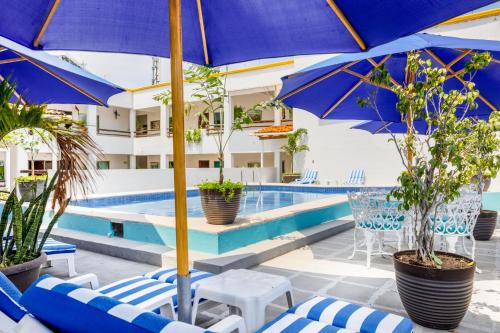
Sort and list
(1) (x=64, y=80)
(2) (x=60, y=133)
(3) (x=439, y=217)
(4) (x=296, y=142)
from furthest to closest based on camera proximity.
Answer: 1. (4) (x=296, y=142)
2. (3) (x=439, y=217)
3. (1) (x=64, y=80)
4. (2) (x=60, y=133)

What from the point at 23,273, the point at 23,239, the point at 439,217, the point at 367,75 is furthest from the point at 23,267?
the point at 439,217

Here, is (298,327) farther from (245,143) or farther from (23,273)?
(245,143)

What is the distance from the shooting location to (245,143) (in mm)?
21891

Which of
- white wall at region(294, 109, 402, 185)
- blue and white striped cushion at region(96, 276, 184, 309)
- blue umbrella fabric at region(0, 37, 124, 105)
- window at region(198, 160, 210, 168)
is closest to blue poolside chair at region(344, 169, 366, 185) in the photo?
white wall at region(294, 109, 402, 185)

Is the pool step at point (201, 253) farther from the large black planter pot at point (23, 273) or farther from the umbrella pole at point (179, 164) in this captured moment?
the umbrella pole at point (179, 164)

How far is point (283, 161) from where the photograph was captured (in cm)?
2173

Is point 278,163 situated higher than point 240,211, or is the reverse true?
point 278,163

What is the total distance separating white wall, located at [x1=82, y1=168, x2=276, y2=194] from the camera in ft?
49.6

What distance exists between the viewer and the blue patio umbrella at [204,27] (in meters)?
1.98

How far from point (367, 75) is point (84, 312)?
407cm

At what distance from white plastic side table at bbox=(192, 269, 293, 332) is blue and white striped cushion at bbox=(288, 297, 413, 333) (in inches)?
8.4

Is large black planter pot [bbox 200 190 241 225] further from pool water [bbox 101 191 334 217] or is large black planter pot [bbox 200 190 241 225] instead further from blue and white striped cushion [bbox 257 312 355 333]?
blue and white striped cushion [bbox 257 312 355 333]

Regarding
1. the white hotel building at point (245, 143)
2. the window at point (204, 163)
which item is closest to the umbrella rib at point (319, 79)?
the white hotel building at point (245, 143)

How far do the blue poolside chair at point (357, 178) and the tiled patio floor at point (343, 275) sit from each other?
10.2 metres
